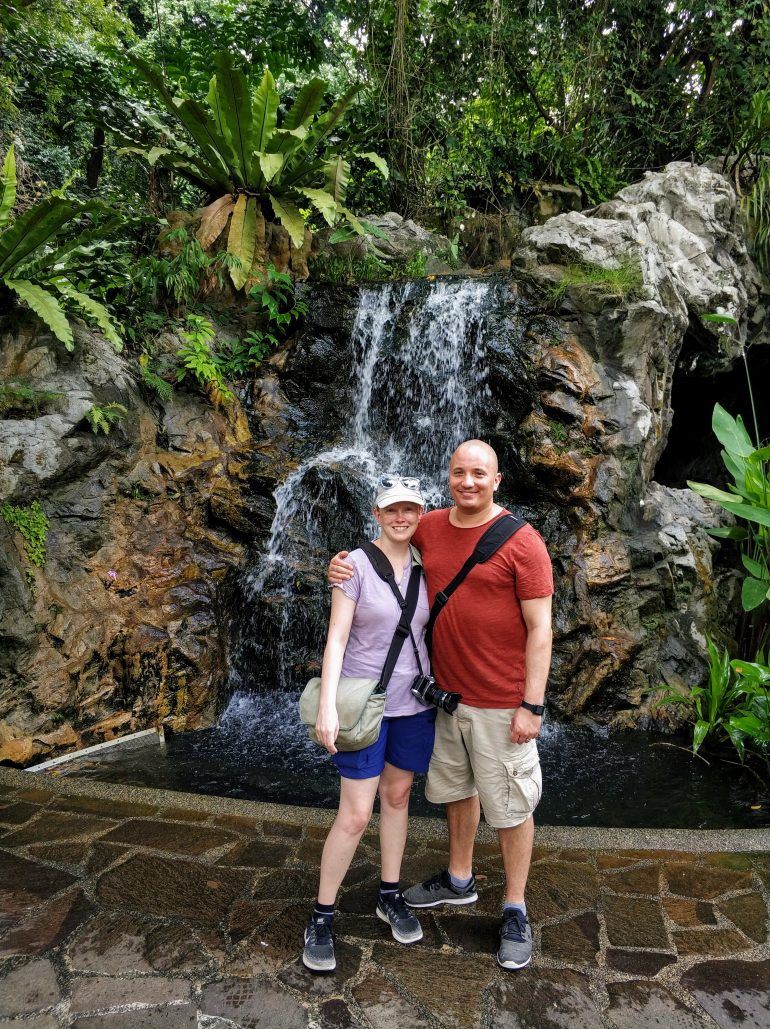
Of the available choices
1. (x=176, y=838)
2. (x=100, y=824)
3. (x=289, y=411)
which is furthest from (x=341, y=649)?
(x=289, y=411)

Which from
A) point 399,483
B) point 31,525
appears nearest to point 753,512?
point 399,483

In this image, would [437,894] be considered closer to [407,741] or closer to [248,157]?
[407,741]

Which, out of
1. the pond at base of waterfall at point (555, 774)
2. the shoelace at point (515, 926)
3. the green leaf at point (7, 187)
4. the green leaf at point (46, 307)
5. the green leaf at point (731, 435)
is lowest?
the pond at base of waterfall at point (555, 774)

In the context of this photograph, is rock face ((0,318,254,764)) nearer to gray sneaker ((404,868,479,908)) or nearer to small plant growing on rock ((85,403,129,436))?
small plant growing on rock ((85,403,129,436))

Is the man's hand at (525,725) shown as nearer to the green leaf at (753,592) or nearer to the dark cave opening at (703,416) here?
the green leaf at (753,592)

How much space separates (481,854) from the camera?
10.7 ft

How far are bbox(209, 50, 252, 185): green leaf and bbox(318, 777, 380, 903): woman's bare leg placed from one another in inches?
280

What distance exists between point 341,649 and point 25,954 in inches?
66.5

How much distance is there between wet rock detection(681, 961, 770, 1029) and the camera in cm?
A: 220

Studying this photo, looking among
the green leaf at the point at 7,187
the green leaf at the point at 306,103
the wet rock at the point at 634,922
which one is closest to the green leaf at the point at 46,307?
the green leaf at the point at 7,187

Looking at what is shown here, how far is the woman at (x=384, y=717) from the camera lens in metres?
2.30

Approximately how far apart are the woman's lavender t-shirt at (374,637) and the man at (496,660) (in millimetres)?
94

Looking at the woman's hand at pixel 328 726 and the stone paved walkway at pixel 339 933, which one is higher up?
the woman's hand at pixel 328 726

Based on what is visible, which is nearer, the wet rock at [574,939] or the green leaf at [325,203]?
the wet rock at [574,939]
